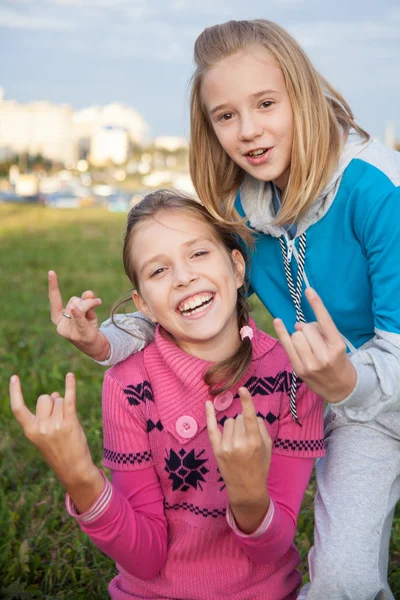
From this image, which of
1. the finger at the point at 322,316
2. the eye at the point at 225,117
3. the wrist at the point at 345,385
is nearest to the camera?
the finger at the point at 322,316

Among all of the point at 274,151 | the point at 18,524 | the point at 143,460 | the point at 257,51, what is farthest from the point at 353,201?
the point at 18,524

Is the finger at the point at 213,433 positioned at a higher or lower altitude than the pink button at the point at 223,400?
higher

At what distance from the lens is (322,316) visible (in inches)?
63.8

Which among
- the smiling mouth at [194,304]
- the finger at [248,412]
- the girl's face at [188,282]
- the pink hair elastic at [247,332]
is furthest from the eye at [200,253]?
the finger at [248,412]

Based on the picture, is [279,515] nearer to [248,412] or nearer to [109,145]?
[248,412]

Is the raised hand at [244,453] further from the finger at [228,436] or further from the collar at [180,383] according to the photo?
the collar at [180,383]

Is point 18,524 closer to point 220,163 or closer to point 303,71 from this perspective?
point 220,163

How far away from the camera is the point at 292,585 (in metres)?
2.11

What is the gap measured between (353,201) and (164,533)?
102cm

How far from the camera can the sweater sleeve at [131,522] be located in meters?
1.82

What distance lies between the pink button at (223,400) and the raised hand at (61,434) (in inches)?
17.1

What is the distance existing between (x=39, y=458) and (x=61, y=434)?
5.47 feet

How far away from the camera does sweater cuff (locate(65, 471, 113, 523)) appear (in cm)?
180

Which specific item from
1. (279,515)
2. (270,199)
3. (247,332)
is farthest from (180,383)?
(270,199)
